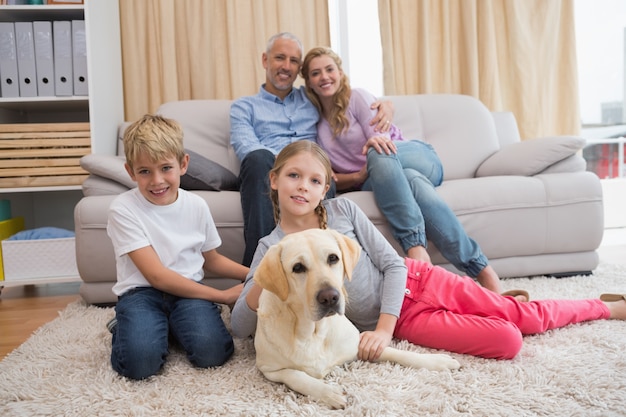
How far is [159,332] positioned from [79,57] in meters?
1.92

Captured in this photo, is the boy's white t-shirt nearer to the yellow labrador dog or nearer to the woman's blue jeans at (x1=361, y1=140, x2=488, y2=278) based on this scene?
the yellow labrador dog

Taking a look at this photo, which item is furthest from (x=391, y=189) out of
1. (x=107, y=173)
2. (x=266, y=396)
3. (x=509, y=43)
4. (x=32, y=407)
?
(x=509, y=43)

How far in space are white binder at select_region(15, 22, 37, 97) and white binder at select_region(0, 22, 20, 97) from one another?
0.8 inches

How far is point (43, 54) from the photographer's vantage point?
106 inches

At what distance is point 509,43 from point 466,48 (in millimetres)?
365

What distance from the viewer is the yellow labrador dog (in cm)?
109

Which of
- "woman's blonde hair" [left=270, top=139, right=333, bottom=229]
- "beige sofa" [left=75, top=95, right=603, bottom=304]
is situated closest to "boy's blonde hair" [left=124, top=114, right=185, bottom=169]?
"woman's blonde hair" [left=270, top=139, right=333, bottom=229]

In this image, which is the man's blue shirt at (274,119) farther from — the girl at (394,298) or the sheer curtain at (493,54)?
the sheer curtain at (493,54)

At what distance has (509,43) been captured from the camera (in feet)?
12.0

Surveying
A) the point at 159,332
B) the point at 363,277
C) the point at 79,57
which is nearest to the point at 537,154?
the point at 363,277

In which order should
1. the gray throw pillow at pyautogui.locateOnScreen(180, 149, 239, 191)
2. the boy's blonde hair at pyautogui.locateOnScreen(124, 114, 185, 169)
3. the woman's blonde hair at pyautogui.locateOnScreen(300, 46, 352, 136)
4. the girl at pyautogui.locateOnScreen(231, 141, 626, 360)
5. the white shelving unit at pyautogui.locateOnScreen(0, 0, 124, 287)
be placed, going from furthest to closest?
the white shelving unit at pyautogui.locateOnScreen(0, 0, 124, 287)
the woman's blonde hair at pyautogui.locateOnScreen(300, 46, 352, 136)
the gray throw pillow at pyautogui.locateOnScreen(180, 149, 239, 191)
the boy's blonde hair at pyautogui.locateOnScreen(124, 114, 185, 169)
the girl at pyautogui.locateOnScreen(231, 141, 626, 360)

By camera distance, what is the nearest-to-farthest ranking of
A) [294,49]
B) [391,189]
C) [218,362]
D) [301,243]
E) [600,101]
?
[301,243]
[218,362]
[391,189]
[294,49]
[600,101]

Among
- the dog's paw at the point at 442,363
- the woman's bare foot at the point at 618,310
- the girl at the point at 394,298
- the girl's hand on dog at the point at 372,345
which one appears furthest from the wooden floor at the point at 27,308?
the woman's bare foot at the point at 618,310

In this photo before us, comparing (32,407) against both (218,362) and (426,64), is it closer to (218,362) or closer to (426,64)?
(218,362)
